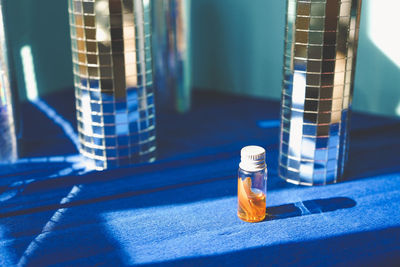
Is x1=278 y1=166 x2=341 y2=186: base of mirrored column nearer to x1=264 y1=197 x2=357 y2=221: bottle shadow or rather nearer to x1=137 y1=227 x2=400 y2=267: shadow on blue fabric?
x1=264 y1=197 x2=357 y2=221: bottle shadow

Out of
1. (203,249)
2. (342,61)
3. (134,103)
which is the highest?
(342,61)

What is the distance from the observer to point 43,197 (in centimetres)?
193

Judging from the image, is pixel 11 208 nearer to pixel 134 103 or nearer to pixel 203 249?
pixel 134 103

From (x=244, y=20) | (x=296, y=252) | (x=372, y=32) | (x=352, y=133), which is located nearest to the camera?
(x=296, y=252)

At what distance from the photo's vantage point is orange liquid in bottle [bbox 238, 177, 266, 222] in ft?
5.66

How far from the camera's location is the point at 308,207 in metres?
1.83

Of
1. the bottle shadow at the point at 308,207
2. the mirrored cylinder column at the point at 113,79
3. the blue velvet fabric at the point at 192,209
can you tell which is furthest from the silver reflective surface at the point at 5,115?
the bottle shadow at the point at 308,207

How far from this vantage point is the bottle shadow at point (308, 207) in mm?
1781

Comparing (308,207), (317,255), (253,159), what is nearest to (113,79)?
(253,159)

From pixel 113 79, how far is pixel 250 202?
0.78 m

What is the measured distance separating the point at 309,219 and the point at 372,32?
1.40 metres

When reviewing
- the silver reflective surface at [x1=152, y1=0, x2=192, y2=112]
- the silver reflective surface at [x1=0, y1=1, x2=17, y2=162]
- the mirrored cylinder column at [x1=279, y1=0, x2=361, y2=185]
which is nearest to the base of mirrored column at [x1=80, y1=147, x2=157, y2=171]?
the silver reflective surface at [x1=0, y1=1, x2=17, y2=162]

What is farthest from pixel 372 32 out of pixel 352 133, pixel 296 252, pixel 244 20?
pixel 296 252

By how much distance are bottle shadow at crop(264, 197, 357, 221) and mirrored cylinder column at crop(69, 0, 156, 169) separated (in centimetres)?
71
